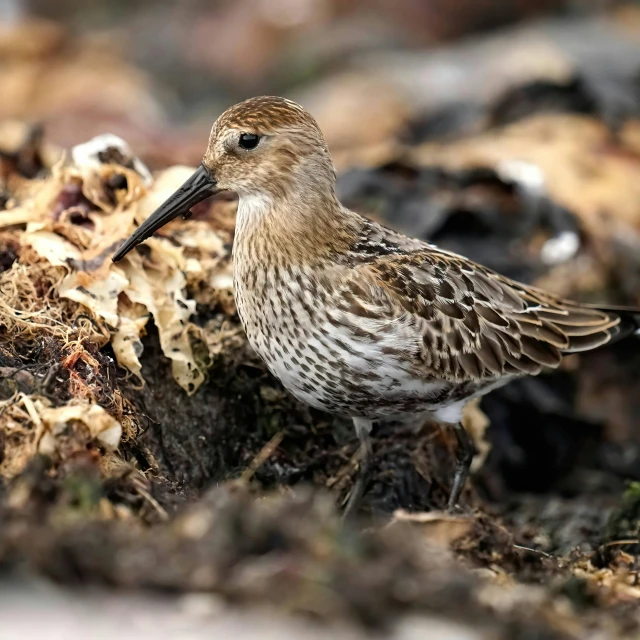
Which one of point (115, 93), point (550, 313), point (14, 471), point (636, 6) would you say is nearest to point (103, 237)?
point (14, 471)

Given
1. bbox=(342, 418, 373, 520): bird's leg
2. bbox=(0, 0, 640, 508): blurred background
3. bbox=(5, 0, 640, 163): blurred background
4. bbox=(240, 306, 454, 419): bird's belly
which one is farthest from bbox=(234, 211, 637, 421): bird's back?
bbox=(5, 0, 640, 163): blurred background

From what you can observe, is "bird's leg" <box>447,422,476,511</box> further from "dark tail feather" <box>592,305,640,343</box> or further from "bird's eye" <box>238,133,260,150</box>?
"bird's eye" <box>238,133,260,150</box>

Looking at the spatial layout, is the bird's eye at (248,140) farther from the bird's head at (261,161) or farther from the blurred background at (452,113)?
the blurred background at (452,113)

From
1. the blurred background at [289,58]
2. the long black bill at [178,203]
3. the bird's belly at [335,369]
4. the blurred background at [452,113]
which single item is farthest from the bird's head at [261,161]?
the blurred background at [289,58]

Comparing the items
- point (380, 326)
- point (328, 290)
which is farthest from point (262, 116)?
point (380, 326)

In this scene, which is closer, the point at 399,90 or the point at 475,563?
the point at 475,563

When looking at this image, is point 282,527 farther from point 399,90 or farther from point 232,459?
point 399,90

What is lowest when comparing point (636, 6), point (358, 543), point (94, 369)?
point (358, 543)
